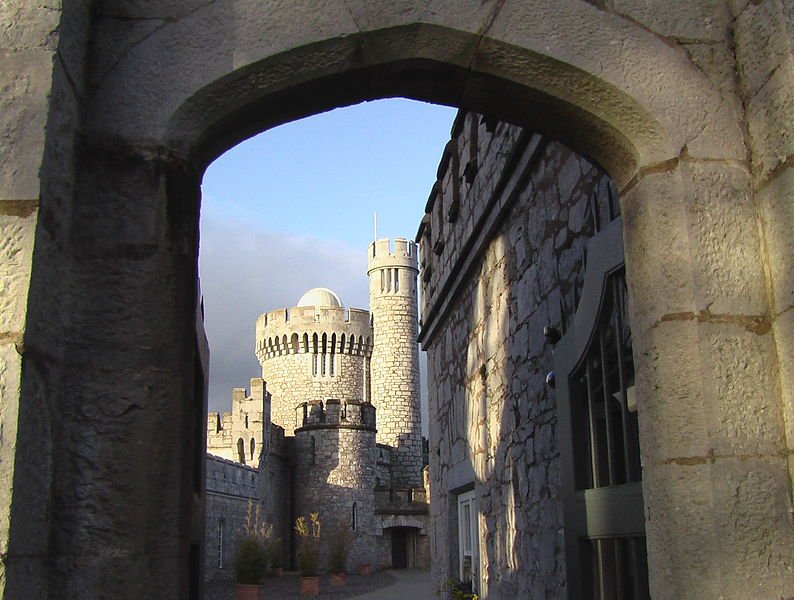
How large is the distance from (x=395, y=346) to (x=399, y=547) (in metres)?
10.9

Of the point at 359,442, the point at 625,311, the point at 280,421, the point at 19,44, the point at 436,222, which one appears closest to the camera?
the point at 19,44

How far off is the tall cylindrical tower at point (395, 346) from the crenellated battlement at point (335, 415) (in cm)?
725

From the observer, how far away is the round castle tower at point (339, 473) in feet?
102

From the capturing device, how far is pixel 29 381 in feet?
6.81

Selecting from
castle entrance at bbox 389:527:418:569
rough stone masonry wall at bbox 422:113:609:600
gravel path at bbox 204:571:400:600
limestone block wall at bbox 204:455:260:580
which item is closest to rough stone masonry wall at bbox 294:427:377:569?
castle entrance at bbox 389:527:418:569

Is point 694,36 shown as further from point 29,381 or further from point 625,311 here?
point 29,381

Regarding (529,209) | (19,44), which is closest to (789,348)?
(19,44)

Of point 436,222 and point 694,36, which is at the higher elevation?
point 436,222

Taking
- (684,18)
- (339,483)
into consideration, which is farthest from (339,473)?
(684,18)

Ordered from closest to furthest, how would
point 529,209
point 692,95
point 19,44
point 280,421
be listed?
point 19,44 < point 692,95 < point 529,209 < point 280,421

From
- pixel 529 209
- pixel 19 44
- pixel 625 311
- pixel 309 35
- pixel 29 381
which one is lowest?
pixel 29 381

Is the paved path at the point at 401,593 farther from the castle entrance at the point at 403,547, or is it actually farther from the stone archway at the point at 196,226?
the stone archway at the point at 196,226

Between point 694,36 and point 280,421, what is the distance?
38.2 metres

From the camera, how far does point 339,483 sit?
31.0m
